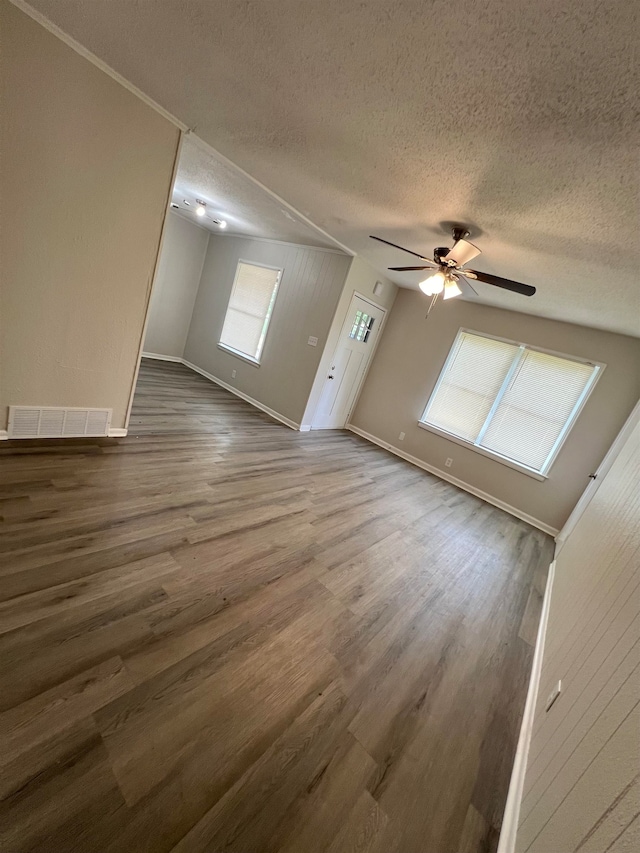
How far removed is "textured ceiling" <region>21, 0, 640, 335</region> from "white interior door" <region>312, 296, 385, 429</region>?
7.65ft

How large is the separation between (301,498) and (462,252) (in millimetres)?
2478

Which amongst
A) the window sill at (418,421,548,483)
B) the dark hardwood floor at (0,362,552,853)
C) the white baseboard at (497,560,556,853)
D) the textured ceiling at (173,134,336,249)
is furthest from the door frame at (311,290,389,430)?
the white baseboard at (497,560,556,853)

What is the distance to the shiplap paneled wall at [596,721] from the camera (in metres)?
0.78

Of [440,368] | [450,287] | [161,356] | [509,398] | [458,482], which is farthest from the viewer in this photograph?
[161,356]

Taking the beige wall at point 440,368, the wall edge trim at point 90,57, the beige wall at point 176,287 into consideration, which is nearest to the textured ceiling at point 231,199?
the wall edge trim at point 90,57

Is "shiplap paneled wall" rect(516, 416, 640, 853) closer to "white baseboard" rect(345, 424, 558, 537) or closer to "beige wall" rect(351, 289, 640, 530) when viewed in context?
"beige wall" rect(351, 289, 640, 530)

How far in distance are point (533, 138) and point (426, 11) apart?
0.73 m

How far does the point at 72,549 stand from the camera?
1854 mm

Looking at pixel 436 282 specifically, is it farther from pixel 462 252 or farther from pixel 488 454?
pixel 488 454

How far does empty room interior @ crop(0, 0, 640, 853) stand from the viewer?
1.11 meters

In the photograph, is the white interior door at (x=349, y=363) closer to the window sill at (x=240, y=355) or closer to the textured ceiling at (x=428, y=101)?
the window sill at (x=240, y=355)

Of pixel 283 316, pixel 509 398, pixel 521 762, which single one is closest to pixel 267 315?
pixel 283 316

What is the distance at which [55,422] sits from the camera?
9.10ft

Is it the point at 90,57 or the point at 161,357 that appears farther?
the point at 161,357
